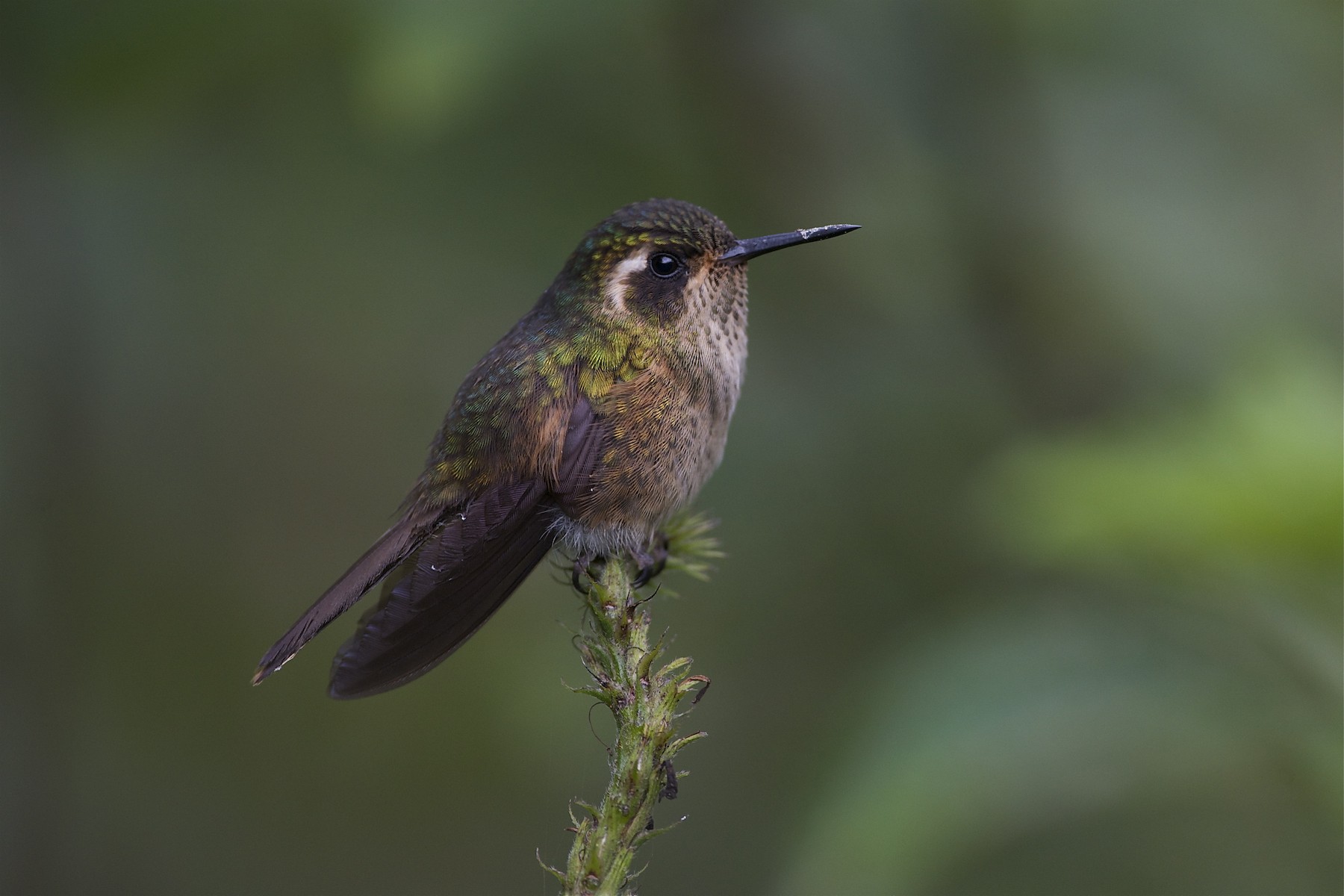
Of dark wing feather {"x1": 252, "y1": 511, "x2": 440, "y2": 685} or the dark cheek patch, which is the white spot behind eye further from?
dark wing feather {"x1": 252, "y1": 511, "x2": 440, "y2": 685}

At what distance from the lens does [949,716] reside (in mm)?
2705

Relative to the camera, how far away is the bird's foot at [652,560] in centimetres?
329

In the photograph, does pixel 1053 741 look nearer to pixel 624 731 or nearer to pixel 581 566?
pixel 624 731

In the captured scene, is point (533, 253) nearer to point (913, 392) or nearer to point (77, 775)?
point (913, 392)

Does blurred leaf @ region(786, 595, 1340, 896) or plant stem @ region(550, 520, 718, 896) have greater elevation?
blurred leaf @ region(786, 595, 1340, 896)

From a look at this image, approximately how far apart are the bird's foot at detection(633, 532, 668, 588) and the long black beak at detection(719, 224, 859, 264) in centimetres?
97

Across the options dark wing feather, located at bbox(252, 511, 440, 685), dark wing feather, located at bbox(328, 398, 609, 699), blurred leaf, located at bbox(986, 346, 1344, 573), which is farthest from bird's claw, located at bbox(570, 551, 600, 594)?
blurred leaf, located at bbox(986, 346, 1344, 573)

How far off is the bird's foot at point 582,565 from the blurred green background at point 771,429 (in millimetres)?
883

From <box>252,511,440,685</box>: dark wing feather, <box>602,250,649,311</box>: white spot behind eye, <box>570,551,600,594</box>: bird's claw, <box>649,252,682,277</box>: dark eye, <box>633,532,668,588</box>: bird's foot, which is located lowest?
<box>252,511,440,685</box>: dark wing feather

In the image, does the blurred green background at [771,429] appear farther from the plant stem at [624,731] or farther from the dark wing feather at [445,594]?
the dark wing feather at [445,594]

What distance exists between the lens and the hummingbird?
291 cm

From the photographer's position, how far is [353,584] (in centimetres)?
293

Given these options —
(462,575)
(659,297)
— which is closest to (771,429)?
(659,297)

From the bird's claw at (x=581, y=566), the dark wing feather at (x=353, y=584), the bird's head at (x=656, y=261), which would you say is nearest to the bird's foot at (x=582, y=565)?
the bird's claw at (x=581, y=566)
